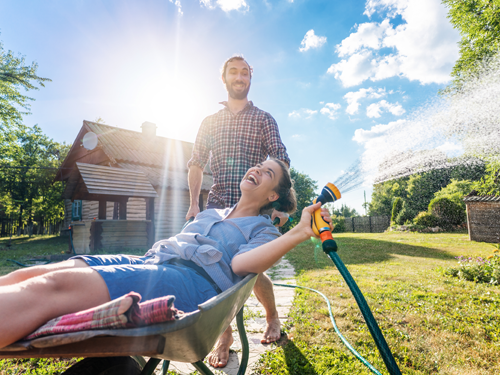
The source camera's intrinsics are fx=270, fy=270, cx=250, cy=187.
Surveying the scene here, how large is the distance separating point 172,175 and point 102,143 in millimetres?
3311

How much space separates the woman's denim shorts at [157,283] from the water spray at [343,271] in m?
0.55

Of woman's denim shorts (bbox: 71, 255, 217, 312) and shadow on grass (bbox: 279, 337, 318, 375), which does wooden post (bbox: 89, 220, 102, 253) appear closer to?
shadow on grass (bbox: 279, 337, 318, 375)

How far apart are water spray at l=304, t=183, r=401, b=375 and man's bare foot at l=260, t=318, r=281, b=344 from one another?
147 centimetres

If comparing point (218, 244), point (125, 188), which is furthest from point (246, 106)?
point (125, 188)

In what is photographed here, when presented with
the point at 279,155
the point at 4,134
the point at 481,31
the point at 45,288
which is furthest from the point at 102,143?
the point at 481,31

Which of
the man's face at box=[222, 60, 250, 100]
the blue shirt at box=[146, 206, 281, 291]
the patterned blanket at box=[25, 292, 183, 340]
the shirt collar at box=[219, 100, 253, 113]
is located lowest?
the patterned blanket at box=[25, 292, 183, 340]

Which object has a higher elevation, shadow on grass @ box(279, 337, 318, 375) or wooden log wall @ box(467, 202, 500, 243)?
wooden log wall @ box(467, 202, 500, 243)

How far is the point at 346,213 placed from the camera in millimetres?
38188

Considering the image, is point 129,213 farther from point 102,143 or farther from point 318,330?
point 318,330

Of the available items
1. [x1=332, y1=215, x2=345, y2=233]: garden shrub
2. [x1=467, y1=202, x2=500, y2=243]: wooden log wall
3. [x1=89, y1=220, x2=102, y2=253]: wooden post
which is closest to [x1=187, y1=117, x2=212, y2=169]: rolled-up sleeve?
[x1=89, y1=220, x2=102, y2=253]: wooden post

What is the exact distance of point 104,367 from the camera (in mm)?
1024

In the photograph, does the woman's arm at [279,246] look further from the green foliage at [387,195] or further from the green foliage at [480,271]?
the green foliage at [387,195]

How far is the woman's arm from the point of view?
4.02 feet

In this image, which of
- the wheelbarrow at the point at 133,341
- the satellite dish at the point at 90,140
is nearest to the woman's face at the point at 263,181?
the wheelbarrow at the point at 133,341
